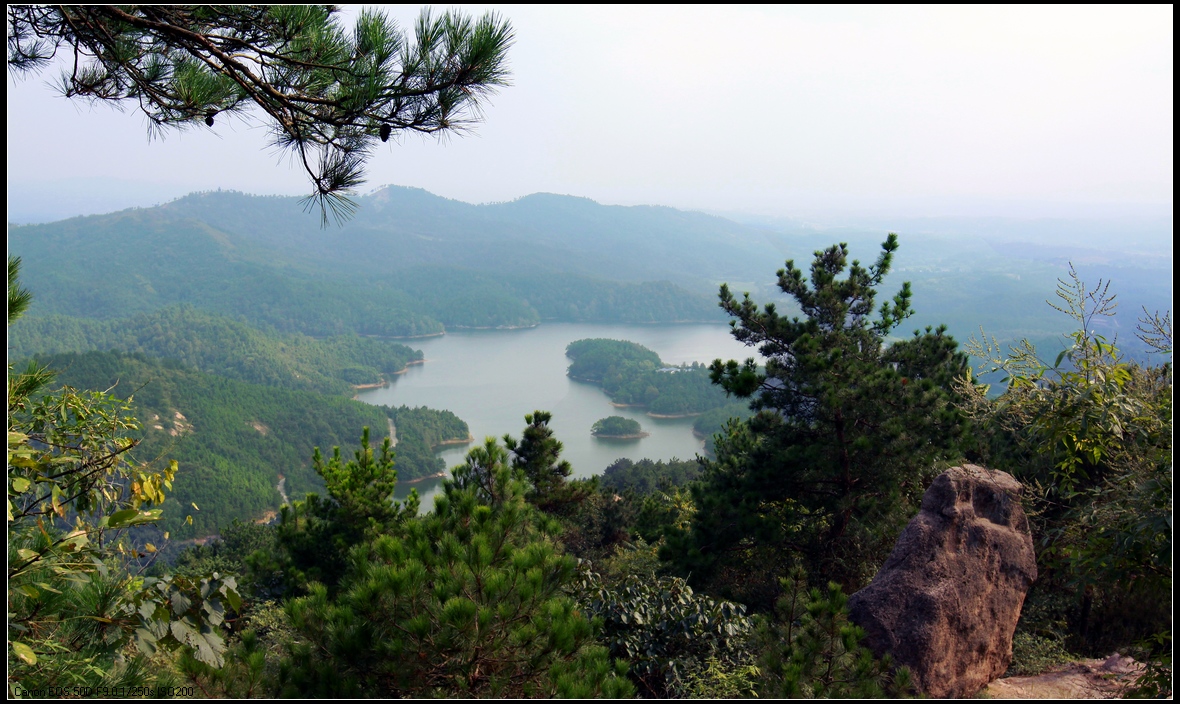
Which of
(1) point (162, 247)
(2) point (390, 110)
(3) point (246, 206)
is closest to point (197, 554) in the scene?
(2) point (390, 110)

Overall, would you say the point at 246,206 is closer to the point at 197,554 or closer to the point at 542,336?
the point at 542,336

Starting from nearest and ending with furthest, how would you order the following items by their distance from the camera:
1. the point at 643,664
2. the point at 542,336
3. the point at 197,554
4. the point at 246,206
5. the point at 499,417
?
the point at 643,664 → the point at 197,554 → the point at 499,417 → the point at 542,336 → the point at 246,206

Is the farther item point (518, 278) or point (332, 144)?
point (518, 278)

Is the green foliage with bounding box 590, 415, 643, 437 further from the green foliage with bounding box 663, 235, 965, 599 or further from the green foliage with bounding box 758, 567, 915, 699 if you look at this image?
the green foliage with bounding box 758, 567, 915, 699

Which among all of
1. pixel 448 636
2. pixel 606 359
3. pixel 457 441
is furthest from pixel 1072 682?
pixel 606 359

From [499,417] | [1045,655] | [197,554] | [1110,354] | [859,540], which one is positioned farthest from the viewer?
[499,417]

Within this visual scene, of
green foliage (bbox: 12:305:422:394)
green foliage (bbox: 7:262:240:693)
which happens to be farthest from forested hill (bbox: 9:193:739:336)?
green foliage (bbox: 7:262:240:693)

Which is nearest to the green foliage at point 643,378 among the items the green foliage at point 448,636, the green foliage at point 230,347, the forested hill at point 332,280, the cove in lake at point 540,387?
the cove in lake at point 540,387
